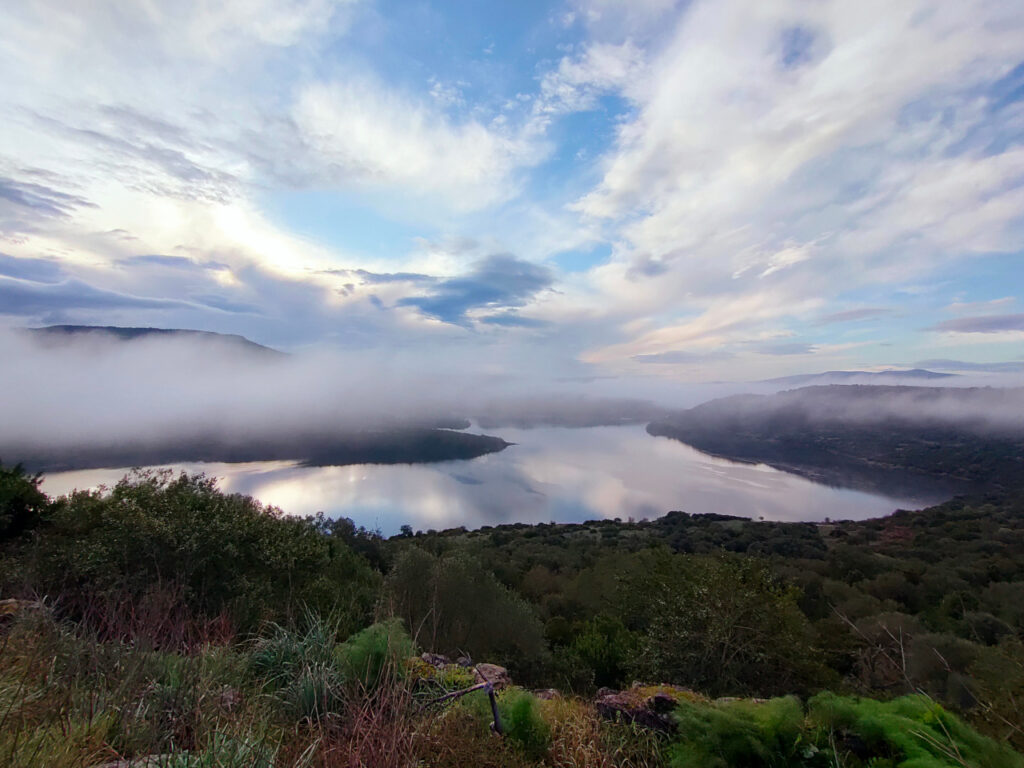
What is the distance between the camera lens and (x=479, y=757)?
10.5 ft

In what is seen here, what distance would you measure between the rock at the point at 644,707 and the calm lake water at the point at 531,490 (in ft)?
188

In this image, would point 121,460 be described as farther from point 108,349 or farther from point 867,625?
point 108,349

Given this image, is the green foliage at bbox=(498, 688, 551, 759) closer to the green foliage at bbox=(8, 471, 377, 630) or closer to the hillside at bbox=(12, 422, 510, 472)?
the green foliage at bbox=(8, 471, 377, 630)

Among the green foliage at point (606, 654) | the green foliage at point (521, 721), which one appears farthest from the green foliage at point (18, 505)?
the green foliage at point (606, 654)

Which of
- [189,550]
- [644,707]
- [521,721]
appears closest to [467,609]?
[189,550]

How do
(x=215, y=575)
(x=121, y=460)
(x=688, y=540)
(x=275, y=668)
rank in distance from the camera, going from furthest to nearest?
(x=121, y=460)
(x=688, y=540)
(x=215, y=575)
(x=275, y=668)

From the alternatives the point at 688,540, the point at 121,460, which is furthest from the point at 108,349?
the point at 688,540

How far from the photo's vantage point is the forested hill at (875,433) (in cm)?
8856

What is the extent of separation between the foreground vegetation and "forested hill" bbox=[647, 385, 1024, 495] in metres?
81.7

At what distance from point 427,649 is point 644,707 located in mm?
6563

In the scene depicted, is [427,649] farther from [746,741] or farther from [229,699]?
[746,741]

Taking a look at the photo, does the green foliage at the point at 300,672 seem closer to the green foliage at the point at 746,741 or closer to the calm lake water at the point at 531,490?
the green foliage at the point at 746,741

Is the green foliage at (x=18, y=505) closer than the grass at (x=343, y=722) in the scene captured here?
No

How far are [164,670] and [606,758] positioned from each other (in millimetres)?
3353
